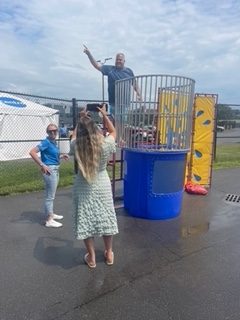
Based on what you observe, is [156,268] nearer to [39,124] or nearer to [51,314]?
[51,314]

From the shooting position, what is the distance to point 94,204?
3.62m

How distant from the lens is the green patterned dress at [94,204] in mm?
3615

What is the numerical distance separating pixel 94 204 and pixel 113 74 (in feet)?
11.3

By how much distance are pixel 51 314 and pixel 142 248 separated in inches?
67.8

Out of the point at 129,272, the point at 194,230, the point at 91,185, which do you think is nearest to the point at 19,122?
the point at 194,230

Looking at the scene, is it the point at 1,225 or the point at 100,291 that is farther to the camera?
the point at 1,225

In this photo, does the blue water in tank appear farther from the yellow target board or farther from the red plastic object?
the yellow target board

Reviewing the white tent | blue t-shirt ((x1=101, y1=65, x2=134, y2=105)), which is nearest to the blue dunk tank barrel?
blue t-shirt ((x1=101, y1=65, x2=134, y2=105))

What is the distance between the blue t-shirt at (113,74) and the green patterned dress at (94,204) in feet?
9.67

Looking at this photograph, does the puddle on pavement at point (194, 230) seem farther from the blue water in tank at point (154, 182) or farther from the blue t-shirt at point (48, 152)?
the blue t-shirt at point (48, 152)

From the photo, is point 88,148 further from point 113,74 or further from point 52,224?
point 113,74

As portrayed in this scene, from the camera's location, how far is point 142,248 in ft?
14.3

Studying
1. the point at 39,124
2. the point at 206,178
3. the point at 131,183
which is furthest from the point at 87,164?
the point at 39,124

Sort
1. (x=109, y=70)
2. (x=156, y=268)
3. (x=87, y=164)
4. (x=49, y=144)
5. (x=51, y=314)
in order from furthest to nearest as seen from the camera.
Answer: (x=109, y=70), (x=49, y=144), (x=156, y=268), (x=87, y=164), (x=51, y=314)
